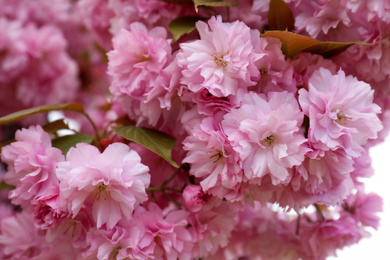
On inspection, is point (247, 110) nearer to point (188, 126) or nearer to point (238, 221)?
point (188, 126)

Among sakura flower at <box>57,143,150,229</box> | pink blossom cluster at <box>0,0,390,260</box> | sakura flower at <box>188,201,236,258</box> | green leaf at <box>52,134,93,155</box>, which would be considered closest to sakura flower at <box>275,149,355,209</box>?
pink blossom cluster at <box>0,0,390,260</box>

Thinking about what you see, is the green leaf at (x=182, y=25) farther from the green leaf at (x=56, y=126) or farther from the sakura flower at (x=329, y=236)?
the sakura flower at (x=329, y=236)

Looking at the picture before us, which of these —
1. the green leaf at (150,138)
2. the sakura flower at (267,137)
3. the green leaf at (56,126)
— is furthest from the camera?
the green leaf at (56,126)

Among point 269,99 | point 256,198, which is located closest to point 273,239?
point 256,198

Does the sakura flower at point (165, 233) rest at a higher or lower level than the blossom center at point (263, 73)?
lower

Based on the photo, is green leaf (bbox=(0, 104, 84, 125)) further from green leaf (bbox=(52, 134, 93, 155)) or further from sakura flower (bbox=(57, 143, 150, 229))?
sakura flower (bbox=(57, 143, 150, 229))

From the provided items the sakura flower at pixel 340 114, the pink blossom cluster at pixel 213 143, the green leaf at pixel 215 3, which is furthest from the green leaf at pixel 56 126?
the sakura flower at pixel 340 114
